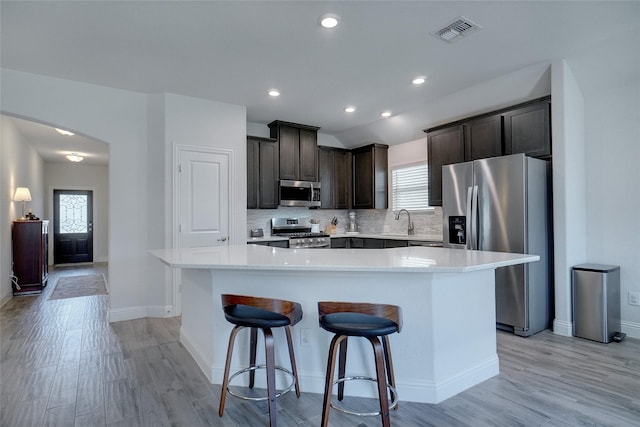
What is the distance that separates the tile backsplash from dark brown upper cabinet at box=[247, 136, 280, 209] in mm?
365

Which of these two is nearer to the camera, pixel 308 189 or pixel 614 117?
pixel 614 117

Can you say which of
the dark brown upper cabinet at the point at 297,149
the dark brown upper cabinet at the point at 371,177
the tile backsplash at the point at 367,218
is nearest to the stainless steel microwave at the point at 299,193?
the dark brown upper cabinet at the point at 297,149

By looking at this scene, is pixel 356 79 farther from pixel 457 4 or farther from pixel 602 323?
pixel 602 323

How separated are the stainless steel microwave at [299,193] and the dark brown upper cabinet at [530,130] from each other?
2.88m

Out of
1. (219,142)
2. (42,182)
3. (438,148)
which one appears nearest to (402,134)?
(438,148)

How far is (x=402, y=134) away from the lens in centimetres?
561

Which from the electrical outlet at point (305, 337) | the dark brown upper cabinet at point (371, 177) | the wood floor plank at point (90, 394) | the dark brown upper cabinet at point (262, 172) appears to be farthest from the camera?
the dark brown upper cabinet at point (371, 177)

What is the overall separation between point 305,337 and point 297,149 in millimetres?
3738

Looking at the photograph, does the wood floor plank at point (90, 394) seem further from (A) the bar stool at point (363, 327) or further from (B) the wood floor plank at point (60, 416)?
(A) the bar stool at point (363, 327)

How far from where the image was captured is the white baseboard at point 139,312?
4.09 m

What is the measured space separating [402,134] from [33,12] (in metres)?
4.58

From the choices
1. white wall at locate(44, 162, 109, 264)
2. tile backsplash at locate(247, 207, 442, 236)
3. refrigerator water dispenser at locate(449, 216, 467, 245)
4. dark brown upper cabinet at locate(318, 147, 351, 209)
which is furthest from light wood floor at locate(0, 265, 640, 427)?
white wall at locate(44, 162, 109, 264)

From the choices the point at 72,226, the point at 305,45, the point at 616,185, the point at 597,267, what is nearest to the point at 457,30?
the point at 305,45

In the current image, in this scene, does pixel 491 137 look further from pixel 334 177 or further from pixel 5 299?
pixel 5 299
